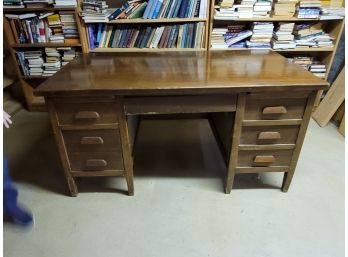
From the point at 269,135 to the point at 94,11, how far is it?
174 cm

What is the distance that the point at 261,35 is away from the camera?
7.20 ft

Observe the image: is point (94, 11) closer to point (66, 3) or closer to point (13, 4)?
point (66, 3)

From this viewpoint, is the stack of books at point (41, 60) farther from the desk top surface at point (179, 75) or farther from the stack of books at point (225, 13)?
the stack of books at point (225, 13)

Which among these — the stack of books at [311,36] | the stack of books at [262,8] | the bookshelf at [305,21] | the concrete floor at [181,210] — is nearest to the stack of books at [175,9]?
the bookshelf at [305,21]

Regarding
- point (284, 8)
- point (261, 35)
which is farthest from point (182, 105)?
point (284, 8)

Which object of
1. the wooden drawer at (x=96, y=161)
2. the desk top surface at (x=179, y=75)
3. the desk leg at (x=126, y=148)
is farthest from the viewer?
the wooden drawer at (x=96, y=161)

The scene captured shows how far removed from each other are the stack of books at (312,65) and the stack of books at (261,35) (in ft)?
1.11

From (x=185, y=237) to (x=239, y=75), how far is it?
877mm

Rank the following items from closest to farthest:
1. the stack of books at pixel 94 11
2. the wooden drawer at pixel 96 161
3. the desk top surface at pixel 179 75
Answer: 1. the desk top surface at pixel 179 75
2. the wooden drawer at pixel 96 161
3. the stack of books at pixel 94 11

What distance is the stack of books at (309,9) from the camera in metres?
2.04

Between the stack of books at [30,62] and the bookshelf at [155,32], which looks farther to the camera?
the stack of books at [30,62]

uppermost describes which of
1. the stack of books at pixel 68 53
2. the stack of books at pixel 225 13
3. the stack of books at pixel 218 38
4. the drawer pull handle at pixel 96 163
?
the stack of books at pixel 225 13

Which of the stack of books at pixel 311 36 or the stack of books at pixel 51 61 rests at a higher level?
the stack of books at pixel 311 36

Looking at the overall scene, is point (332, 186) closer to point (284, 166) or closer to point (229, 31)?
point (284, 166)
